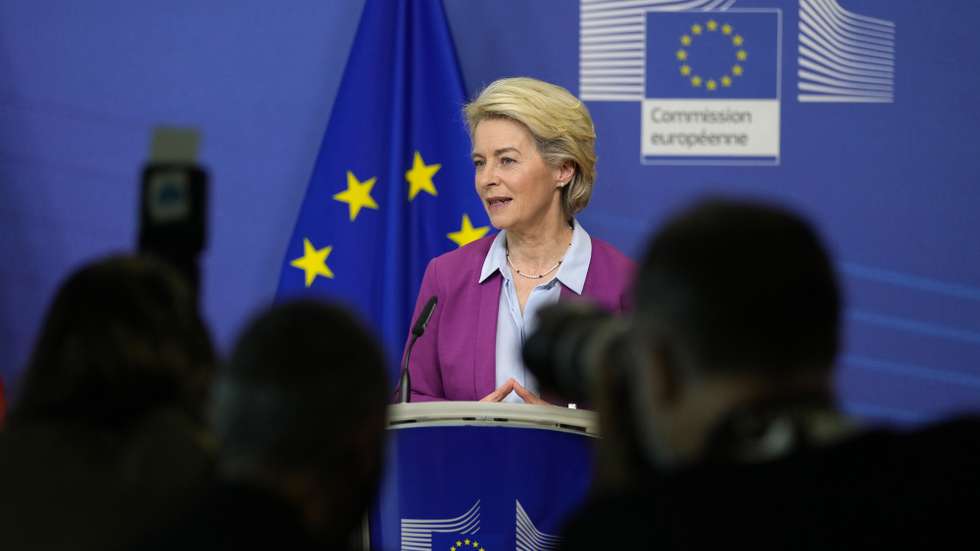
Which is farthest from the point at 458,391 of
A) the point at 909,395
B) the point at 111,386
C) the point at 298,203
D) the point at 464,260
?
the point at 111,386

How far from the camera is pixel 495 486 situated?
9.09 ft

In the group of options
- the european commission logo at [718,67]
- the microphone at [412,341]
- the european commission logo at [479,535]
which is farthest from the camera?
the european commission logo at [718,67]

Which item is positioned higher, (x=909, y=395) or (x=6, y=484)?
(x=6, y=484)

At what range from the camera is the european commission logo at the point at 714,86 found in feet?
15.1

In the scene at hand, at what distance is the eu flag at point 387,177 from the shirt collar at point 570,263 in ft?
2.19

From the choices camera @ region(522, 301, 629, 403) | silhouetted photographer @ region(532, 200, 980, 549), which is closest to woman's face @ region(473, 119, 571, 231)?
camera @ region(522, 301, 629, 403)

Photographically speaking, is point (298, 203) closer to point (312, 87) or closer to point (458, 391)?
point (312, 87)

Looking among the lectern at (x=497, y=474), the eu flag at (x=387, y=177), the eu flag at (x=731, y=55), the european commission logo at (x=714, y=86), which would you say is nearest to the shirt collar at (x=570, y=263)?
the eu flag at (x=387, y=177)

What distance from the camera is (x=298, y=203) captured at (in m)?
4.72

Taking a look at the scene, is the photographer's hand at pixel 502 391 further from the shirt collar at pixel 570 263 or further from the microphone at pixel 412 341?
the shirt collar at pixel 570 263

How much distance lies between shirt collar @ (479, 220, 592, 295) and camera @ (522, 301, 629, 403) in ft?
6.34

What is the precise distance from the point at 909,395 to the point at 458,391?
6.08 feet

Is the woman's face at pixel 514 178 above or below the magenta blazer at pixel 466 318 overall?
above

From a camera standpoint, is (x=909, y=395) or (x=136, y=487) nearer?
(x=136, y=487)
